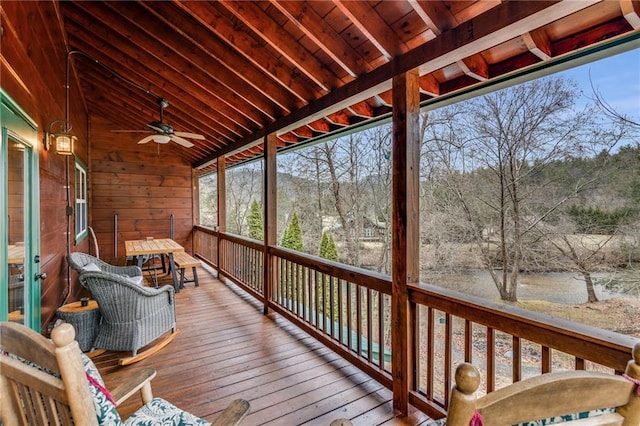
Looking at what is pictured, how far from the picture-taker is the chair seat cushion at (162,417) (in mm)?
1381

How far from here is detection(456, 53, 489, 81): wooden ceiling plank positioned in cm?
206

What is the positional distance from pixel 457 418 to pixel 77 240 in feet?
18.6

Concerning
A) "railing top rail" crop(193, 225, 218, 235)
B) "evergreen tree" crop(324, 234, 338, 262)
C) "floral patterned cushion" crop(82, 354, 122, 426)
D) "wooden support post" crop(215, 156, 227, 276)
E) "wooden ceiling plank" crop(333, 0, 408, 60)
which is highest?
"wooden ceiling plank" crop(333, 0, 408, 60)

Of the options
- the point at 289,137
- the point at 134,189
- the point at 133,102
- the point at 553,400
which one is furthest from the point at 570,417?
the point at 134,189

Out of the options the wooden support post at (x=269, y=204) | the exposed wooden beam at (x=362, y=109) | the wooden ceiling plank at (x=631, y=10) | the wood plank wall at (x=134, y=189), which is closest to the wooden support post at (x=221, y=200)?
the wood plank wall at (x=134, y=189)

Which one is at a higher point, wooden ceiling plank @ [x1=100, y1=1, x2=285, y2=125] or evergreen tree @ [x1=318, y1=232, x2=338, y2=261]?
wooden ceiling plank @ [x1=100, y1=1, x2=285, y2=125]

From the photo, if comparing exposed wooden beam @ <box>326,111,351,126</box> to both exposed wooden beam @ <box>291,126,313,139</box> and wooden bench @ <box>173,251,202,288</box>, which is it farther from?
wooden bench @ <box>173,251,202,288</box>

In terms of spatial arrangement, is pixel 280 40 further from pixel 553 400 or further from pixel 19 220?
pixel 553 400

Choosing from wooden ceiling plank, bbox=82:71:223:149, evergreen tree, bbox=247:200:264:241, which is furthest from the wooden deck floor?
evergreen tree, bbox=247:200:264:241

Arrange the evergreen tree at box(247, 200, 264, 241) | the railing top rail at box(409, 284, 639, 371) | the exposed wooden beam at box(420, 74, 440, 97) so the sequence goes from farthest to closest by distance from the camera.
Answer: the evergreen tree at box(247, 200, 264, 241) < the exposed wooden beam at box(420, 74, 440, 97) < the railing top rail at box(409, 284, 639, 371)

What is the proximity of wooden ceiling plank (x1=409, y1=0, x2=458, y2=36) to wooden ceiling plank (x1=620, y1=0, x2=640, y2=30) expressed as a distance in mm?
759

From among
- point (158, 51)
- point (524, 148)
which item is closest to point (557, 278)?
point (524, 148)

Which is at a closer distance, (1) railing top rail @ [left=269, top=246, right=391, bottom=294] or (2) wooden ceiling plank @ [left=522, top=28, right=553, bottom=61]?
(2) wooden ceiling plank @ [left=522, top=28, right=553, bottom=61]

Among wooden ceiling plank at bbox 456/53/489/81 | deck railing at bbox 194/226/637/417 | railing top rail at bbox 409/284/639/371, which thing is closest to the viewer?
railing top rail at bbox 409/284/639/371
